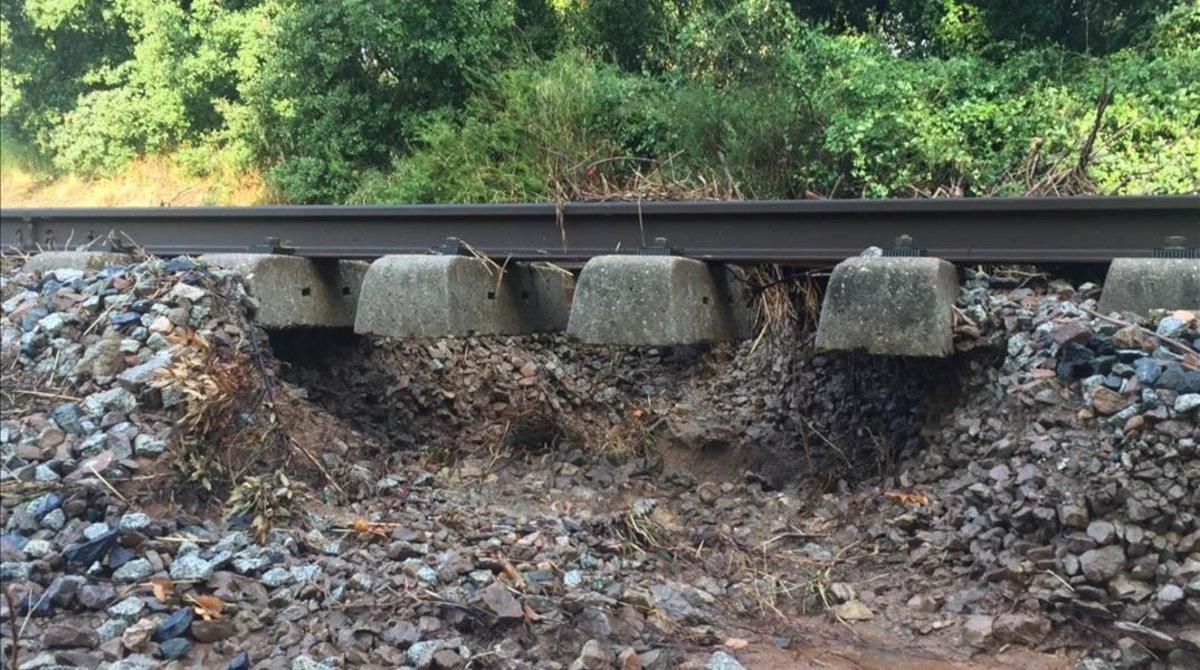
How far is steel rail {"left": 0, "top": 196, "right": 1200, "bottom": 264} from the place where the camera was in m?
5.32

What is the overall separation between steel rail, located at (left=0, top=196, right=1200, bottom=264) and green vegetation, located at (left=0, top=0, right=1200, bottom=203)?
129 cm

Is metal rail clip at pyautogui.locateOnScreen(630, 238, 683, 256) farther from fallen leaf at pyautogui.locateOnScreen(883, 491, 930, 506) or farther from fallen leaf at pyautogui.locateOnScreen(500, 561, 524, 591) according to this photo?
fallen leaf at pyautogui.locateOnScreen(500, 561, 524, 591)

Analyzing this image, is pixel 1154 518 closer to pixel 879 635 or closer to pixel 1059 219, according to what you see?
pixel 879 635

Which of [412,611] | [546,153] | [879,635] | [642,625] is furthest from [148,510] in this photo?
[546,153]

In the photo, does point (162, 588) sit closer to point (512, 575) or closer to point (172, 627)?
point (172, 627)

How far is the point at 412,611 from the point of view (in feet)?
14.5

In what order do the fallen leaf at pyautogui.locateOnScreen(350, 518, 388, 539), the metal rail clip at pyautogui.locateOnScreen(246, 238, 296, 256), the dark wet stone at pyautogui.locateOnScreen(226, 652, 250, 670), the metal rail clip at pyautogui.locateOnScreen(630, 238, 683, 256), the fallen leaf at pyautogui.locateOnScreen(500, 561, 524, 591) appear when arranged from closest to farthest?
the dark wet stone at pyautogui.locateOnScreen(226, 652, 250, 670) < the fallen leaf at pyautogui.locateOnScreen(500, 561, 524, 591) < the fallen leaf at pyautogui.locateOnScreen(350, 518, 388, 539) < the metal rail clip at pyautogui.locateOnScreen(630, 238, 683, 256) < the metal rail clip at pyautogui.locateOnScreen(246, 238, 296, 256)

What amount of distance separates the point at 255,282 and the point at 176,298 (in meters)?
0.45

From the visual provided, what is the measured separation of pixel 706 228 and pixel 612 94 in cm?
384

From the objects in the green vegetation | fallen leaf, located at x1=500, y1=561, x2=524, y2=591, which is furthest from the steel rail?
fallen leaf, located at x1=500, y1=561, x2=524, y2=591

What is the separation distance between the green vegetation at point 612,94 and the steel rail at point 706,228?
1.29 meters

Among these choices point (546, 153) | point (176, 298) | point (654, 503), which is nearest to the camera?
point (654, 503)

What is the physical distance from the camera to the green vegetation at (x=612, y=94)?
8.27 m

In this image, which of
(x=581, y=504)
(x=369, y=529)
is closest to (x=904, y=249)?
(x=581, y=504)
